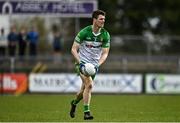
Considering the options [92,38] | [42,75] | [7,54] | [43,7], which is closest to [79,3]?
[43,7]

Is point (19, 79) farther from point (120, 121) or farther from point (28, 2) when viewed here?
point (120, 121)

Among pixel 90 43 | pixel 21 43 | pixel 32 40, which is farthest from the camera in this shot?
pixel 32 40

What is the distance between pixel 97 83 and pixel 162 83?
2971mm

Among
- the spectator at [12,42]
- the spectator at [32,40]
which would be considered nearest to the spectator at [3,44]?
the spectator at [12,42]

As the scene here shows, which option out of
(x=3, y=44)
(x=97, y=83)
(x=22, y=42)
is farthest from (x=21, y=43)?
(x=97, y=83)

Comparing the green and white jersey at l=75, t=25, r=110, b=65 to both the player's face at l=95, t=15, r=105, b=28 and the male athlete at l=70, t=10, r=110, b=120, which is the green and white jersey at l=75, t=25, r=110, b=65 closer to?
the male athlete at l=70, t=10, r=110, b=120

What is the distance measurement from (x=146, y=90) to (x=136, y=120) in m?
17.6

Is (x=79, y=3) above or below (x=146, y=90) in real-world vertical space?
above

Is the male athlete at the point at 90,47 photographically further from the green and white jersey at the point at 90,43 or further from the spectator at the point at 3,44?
the spectator at the point at 3,44

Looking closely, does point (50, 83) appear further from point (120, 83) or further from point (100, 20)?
point (100, 20)

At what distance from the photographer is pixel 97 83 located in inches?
1300

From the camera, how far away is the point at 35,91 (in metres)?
33.1

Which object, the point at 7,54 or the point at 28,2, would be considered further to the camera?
the point at 7,54

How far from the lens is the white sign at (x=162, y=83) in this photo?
108ft
